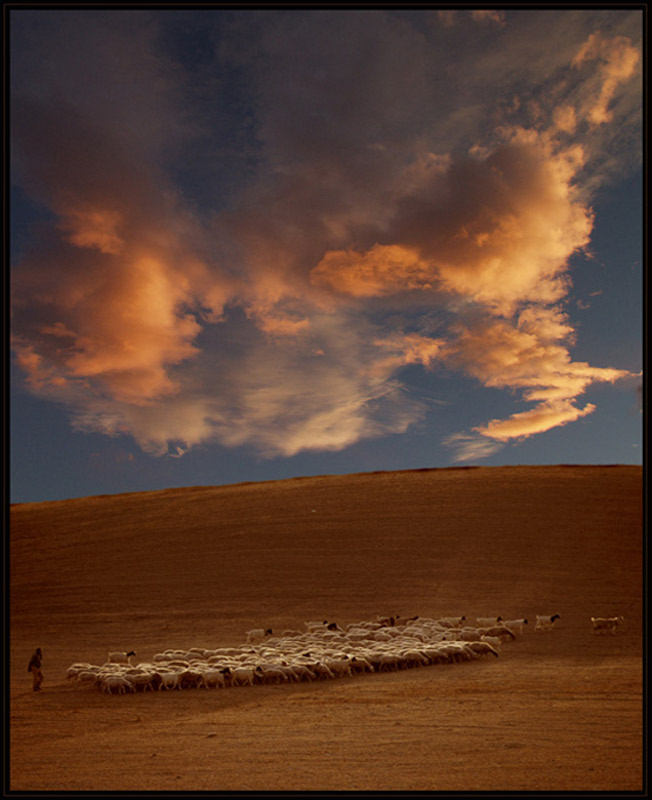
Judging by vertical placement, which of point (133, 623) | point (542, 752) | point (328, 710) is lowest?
point (133, 623)

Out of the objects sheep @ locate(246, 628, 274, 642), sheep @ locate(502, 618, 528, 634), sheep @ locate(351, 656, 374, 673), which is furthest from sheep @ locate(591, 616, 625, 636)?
sheep @ locate(246, 628, 274, 642)

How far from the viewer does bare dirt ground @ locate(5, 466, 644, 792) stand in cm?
994

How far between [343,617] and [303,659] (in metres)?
12.5

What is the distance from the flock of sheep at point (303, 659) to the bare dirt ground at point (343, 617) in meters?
0.67

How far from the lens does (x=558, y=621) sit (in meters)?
27.9

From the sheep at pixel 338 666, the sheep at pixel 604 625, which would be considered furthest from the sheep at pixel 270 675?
the sheep at pixel 604 625

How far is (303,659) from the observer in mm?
18734

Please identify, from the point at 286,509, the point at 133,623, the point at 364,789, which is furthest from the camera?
the point at 286,509

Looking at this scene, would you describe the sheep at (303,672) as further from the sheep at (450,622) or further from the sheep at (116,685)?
the sheep at (450,622)

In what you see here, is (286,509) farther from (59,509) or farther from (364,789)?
(364,789)

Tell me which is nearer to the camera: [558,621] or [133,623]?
[558,621]
